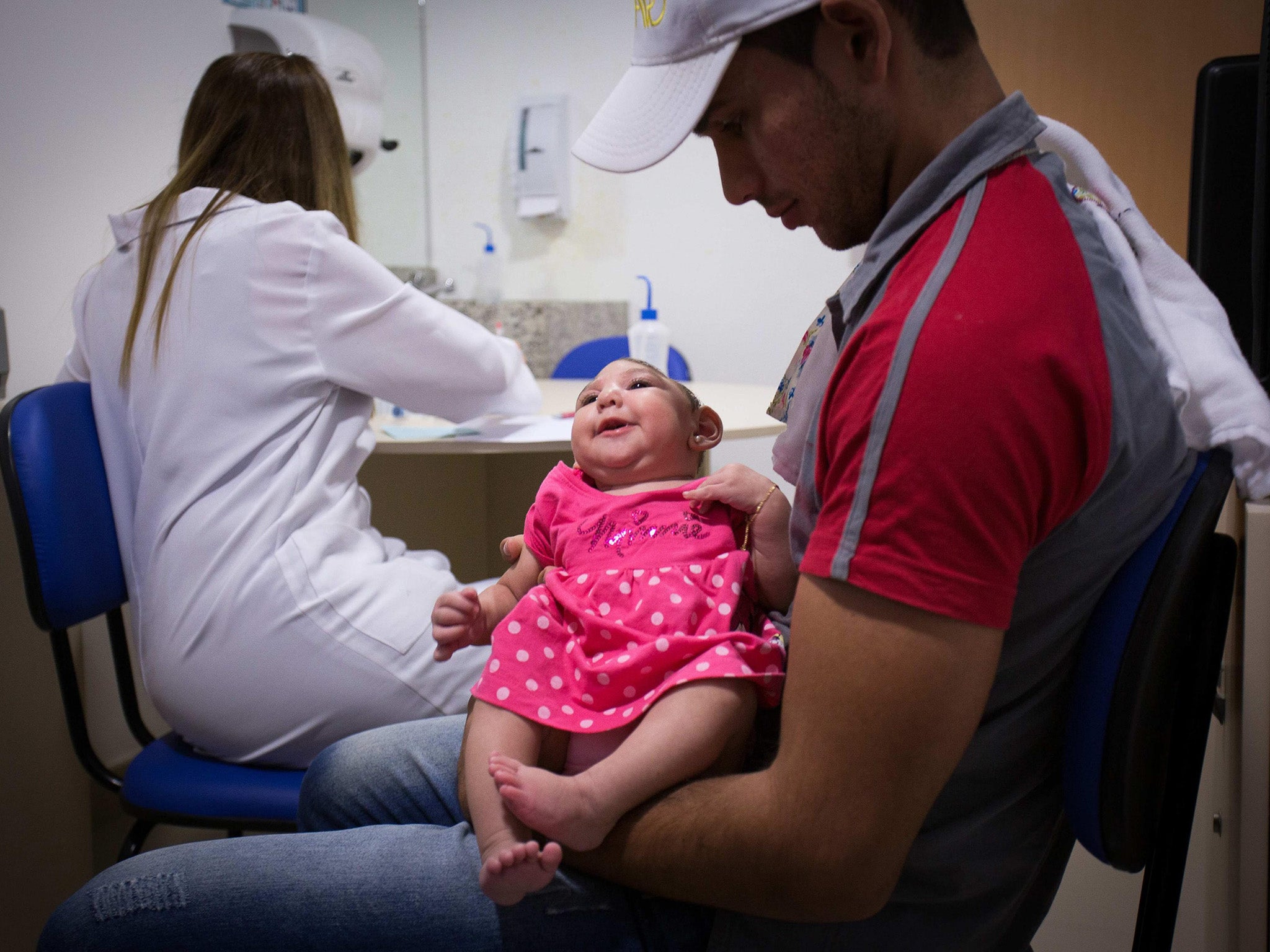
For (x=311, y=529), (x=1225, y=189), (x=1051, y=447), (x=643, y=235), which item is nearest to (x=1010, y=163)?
(x=1051, y=447)

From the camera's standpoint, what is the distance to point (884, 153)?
861 millimetres

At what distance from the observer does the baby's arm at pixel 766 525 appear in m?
1.03

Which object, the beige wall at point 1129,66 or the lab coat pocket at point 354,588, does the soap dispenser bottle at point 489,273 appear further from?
the lab coat pocket at point 354,588

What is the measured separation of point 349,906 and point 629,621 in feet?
1.22

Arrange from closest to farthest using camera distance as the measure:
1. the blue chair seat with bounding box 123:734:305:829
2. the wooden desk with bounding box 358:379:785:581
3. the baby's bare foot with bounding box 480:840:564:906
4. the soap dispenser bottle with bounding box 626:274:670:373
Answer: the baby's bare foot with bounding box 480:840:564:906 → the blue chair seat with bounding box 123:734:305:829 → the wooden desk with bounding box 358:379:785:581 → the soap dispenser bottle with bounding box 626:274:670:373

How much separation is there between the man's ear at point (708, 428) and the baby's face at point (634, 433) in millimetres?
26

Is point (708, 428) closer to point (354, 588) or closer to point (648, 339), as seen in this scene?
point (354, 588)

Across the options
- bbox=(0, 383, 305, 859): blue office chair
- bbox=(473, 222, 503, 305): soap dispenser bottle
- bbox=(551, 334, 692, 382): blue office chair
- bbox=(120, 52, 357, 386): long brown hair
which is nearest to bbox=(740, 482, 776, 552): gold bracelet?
bbox=(0, 383, 305, 859): blue office chair

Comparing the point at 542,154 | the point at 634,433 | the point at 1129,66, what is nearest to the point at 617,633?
the point at 634,433

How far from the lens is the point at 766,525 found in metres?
1.03

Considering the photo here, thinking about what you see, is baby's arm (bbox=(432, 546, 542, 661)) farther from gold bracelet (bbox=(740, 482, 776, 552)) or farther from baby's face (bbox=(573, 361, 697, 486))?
gold bracelet (bbox=(740, 482, 776, 552))

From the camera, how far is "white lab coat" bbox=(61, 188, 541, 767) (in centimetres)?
146

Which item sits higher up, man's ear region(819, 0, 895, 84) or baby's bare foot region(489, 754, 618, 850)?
man's ear region(819, 0, 895, 84)

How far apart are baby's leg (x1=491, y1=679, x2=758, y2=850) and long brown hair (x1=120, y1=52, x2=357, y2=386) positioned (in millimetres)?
1243
